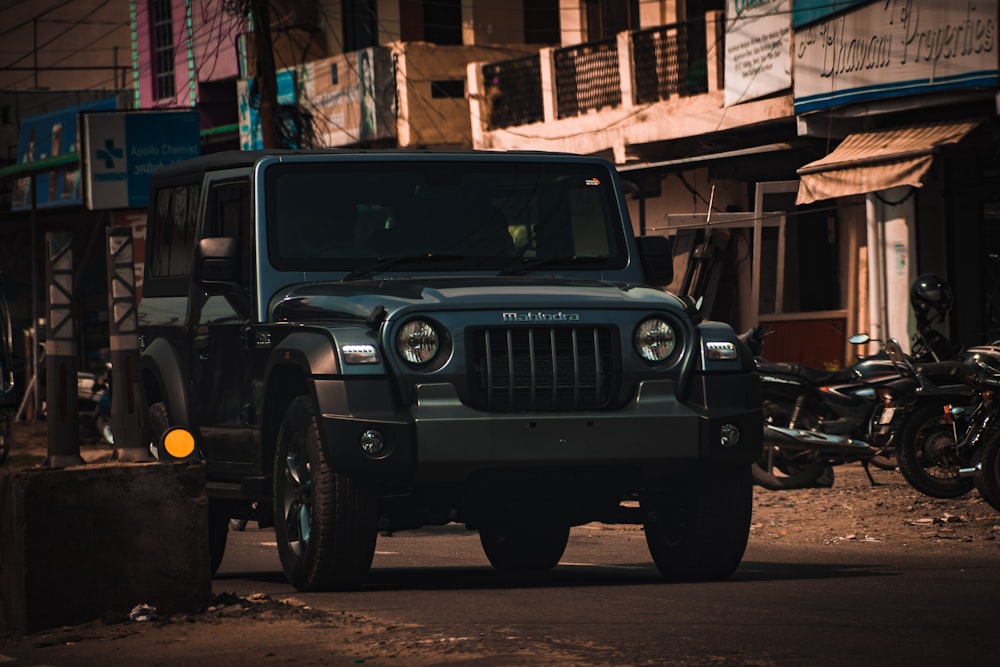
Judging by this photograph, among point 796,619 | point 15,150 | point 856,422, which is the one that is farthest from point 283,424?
point 15,150

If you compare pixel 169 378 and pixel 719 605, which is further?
pixel 169 378

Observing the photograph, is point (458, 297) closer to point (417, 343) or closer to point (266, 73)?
point (417, 343)

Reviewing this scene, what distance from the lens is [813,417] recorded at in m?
15.8

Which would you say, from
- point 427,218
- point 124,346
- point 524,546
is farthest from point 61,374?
point 427,218

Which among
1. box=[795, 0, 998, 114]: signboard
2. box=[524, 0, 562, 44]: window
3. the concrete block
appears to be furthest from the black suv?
box=[524, 0, 562, 44]: window

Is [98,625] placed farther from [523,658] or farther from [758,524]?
[758,524]

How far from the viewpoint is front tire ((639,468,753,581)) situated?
29.8 ft

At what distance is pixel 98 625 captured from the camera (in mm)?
8016

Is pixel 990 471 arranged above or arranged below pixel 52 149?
below

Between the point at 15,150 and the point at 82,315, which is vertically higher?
the point at 15,150

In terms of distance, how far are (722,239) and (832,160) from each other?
422 centimetres

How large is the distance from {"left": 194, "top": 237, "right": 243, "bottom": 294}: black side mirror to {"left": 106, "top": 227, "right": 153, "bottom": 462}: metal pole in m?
2.24

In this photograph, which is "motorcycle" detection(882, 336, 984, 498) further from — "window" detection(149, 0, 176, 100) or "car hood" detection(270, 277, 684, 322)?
"window" detection(149, 0, 176, 100)

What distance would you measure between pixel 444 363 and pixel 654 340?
98cm
